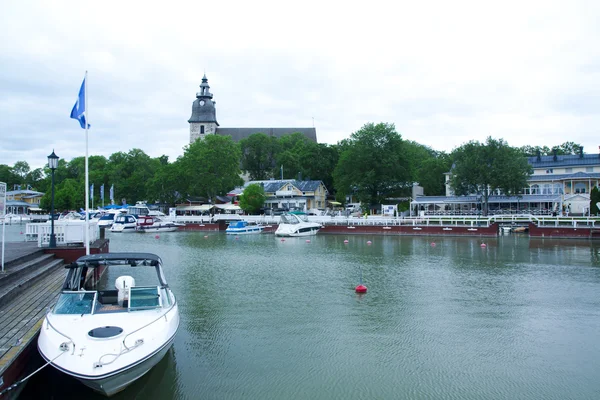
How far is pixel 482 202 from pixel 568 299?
45.3 meters

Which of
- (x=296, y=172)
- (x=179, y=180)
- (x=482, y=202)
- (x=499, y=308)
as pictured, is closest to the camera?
(x=499, y=308)

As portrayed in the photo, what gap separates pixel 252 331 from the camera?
13805mm

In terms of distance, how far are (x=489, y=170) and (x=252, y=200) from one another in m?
34.9

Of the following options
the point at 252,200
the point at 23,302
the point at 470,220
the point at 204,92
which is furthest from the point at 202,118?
the point at 23,302

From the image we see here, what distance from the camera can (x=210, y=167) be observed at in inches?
3046

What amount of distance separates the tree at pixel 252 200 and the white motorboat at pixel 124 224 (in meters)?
17.5

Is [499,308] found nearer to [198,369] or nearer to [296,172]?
[198,369]

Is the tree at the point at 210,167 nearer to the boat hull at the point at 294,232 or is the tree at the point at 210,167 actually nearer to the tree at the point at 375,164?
the tree at the point at 375,164

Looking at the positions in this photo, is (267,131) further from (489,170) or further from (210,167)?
(489,170)

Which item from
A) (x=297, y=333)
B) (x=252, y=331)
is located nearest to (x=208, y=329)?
(x=252, y=331)

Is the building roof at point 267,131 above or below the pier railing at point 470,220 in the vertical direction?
above

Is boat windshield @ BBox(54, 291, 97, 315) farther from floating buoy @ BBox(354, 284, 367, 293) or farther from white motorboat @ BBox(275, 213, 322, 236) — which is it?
white motorboat @ BBox(275, 213, 322, 236)

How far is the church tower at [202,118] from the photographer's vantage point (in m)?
111

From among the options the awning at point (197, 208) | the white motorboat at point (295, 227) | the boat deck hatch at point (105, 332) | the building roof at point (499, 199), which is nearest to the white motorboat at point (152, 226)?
the awning at point (197, 208)
